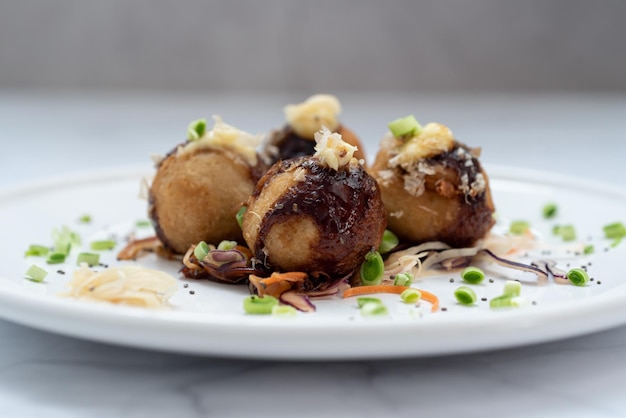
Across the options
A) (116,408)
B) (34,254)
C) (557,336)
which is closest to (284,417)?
(116,408)

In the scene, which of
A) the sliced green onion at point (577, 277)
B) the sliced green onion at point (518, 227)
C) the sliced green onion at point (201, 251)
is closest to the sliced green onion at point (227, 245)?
the sliced green onion at point (201, 251)

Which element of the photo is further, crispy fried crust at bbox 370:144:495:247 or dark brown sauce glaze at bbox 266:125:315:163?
dark brown sauce glaze at bbox 266:125:315:163

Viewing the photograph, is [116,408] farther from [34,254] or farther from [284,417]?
[34,254]

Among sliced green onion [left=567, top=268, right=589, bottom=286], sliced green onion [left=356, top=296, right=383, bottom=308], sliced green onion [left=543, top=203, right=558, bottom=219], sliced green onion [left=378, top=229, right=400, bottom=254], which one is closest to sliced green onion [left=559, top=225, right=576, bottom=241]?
sliced green onion [left=543, top=203, right=558, bottom=219]

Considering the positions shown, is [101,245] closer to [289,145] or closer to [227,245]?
[227,245]

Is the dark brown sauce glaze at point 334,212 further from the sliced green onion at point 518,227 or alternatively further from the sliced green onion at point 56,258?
the sliced green onion at point 518,227

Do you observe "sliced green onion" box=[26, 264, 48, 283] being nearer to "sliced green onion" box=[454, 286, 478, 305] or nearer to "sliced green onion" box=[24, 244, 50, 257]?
"sliced green onion" box=[24, 244, 50, 257]
